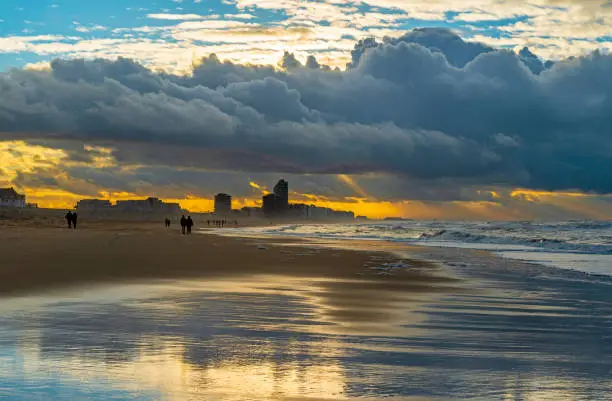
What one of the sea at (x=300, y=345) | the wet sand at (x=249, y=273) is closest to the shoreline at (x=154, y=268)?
the wet sand at (x=249, y=273)

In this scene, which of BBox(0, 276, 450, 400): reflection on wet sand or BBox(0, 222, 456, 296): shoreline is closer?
BBox(0, 276, 450, 400): reflection on wet sand

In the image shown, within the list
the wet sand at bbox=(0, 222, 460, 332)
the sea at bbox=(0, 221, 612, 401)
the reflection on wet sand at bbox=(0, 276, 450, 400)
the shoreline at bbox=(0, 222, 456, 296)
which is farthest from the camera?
the shoreline at bbox=(0, 222, 456, 296)

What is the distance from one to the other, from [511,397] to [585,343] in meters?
4.14

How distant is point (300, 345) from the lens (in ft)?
34.4

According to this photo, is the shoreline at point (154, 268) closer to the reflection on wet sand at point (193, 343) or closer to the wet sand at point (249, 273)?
the wet sand at point (249, 273)

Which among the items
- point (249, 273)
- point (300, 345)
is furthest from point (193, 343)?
point (249, 273)

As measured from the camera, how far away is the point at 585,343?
11125 mm

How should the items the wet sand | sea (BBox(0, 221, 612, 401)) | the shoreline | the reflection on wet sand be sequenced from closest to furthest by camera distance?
sea (BBox(0, 221, 612, 401)) → the reflection on wet sand → the wet sand → the shoreline

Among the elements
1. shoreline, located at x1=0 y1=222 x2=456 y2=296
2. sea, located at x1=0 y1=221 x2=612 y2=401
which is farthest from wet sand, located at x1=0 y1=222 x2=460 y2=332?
sea, located at x1=0 y1=221 x2=612 y2=401

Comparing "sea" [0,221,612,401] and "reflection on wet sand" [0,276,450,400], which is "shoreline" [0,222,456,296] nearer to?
"sea" [0,221,612,401]

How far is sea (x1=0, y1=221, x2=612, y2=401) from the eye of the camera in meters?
7.71

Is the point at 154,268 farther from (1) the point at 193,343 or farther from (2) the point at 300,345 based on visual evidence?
(2) the point at 300,345

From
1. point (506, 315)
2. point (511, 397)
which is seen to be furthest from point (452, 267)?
point (511, 397)

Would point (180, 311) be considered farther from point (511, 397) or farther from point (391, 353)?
point (511, 397)
